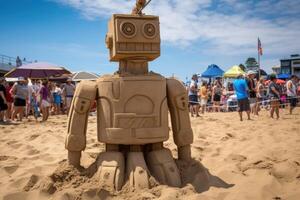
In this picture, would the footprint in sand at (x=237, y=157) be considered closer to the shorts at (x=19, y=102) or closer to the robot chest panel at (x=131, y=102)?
the robot chest panel at (x=131, y=102)

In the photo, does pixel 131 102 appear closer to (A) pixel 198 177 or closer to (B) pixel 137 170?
(B) pixel 137 170

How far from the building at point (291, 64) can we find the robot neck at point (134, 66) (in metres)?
34.5

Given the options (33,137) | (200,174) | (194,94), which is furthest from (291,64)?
(200,174)

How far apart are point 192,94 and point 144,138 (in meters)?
7.77

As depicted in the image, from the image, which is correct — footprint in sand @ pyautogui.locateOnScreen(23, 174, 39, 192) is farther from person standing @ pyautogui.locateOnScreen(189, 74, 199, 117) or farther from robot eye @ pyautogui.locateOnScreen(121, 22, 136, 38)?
person standing @ pyautogui.locateOnScreen(189, 74, 199, 117)

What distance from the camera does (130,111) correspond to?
11.2 ft

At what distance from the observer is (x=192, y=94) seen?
11.1 meters

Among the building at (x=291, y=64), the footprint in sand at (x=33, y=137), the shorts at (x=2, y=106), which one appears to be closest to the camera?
the footprint in sand at (x=33, y=137)

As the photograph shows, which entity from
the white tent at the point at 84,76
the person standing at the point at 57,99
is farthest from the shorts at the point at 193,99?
the white tent at the point at 84,76

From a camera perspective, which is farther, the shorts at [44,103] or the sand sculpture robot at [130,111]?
the shorts at [44,103]

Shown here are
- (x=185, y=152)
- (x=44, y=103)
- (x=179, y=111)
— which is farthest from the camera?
(x=44, y=103)

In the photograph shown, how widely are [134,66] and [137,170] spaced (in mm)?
1154

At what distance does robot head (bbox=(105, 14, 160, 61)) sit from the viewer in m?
3.47

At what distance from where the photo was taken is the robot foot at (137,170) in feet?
10.8
